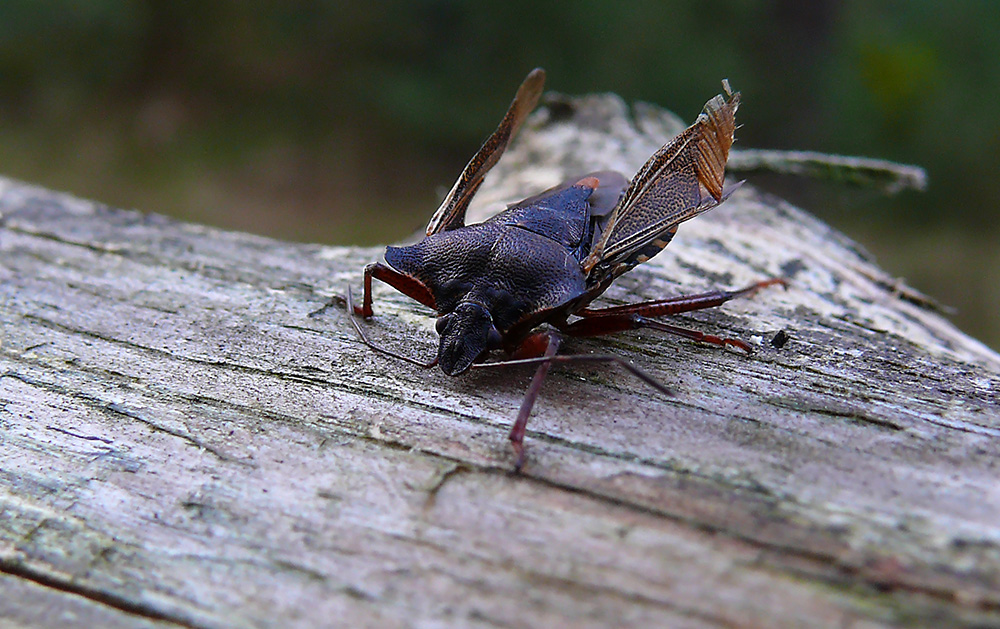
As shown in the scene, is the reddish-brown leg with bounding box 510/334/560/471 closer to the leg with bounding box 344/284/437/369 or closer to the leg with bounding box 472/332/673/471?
the leg with bounding box 472/332/673/471

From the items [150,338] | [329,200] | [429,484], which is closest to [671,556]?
[429,484]

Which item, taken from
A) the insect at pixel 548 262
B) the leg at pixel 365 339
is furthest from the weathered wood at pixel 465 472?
the insect at pixel 548 262

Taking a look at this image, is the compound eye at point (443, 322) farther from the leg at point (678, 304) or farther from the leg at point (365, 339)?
the leg at point (678, 304)

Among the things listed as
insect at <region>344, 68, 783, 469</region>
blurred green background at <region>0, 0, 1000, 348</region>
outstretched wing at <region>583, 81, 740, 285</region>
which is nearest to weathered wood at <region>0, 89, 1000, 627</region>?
insect at <region>344, 68, 783, 469</region>

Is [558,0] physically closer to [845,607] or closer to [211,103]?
[211,103]

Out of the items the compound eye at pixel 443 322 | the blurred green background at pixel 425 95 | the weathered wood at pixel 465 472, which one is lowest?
the weathered wood at pixel 465 472

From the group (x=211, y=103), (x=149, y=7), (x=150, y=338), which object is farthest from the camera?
(x=211, y=103)

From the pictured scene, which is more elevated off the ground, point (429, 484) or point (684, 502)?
point (684, 502)

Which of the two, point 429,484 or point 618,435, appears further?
point 618,435
